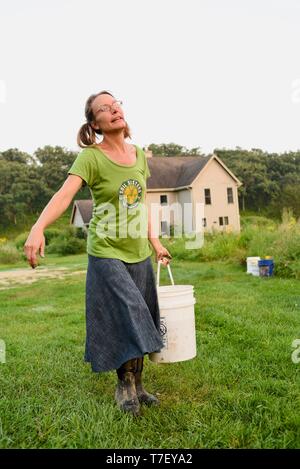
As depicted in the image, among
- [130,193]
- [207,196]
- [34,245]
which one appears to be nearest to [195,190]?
[207,196]

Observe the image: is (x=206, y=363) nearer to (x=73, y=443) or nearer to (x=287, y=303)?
(x=73, y=443)

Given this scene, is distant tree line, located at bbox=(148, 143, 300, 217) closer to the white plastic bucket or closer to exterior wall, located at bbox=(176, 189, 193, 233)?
exterior wall, located at bbox=(176, 189, 193, 233)

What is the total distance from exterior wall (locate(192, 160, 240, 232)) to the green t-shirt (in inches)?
1135

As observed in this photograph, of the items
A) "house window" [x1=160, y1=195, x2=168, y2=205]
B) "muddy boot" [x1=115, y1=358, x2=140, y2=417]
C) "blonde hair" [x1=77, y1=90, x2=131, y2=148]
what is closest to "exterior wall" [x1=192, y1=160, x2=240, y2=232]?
"house window" [x1=160, y1=195, x2=168, y2=205]


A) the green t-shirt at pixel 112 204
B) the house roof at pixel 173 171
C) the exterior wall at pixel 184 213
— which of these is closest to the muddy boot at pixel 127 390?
the green t-shirt at pixel 112 204

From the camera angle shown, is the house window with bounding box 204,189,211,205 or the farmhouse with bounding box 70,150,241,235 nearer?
the farmhouse with bounding box 70,150,241,235

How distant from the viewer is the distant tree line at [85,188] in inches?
1666

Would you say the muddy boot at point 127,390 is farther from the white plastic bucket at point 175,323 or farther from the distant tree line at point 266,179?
the distant tree line at point 266,179

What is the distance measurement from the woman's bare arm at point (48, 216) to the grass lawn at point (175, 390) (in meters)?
0.81

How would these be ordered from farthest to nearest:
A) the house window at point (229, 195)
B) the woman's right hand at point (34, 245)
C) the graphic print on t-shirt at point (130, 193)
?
the house window at point (229, 195)
the graphic print on t-shirt at point (130, 193)
the woman's right hand at point (34, 245)

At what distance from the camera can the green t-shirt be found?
102 inches

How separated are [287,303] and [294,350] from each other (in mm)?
2160

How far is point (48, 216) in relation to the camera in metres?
2.34

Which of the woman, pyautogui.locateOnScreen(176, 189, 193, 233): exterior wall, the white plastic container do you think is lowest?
the white plastic container
